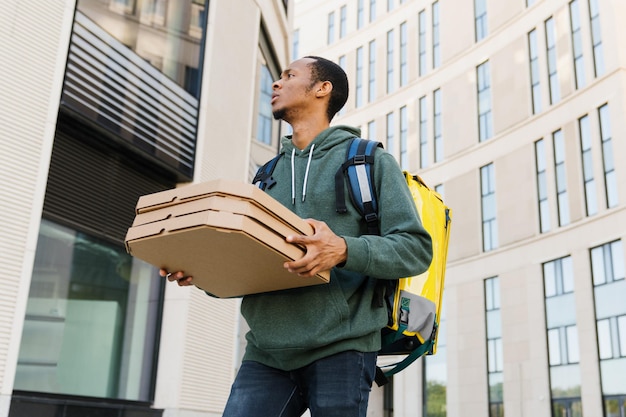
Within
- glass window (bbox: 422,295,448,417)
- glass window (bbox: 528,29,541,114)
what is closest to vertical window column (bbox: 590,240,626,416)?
glass window (bbox: 528,29,541,114)

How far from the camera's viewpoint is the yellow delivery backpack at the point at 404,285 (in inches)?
92.0

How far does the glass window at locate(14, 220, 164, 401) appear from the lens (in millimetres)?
8641

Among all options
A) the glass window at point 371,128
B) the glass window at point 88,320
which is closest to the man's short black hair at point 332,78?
the glass window at point 88,320

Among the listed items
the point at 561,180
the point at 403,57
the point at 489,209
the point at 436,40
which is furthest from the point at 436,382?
the point at 403,57

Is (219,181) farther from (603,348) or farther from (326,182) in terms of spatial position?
(603,348)

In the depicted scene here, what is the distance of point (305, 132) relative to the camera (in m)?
2.67

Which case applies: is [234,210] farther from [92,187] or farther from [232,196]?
[92,187]

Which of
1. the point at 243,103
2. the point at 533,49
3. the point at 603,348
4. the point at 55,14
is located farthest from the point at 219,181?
the point at 533,49

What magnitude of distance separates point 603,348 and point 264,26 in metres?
20.3

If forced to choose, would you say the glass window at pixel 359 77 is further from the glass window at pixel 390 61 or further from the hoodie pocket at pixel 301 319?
the hoodie pocket at pixel 301 319

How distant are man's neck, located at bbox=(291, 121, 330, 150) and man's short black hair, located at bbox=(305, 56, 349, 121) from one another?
0.27 feet

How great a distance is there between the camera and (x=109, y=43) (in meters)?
9.92

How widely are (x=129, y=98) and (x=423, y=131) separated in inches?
1325

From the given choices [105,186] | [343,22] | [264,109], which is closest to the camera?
[105,186]
